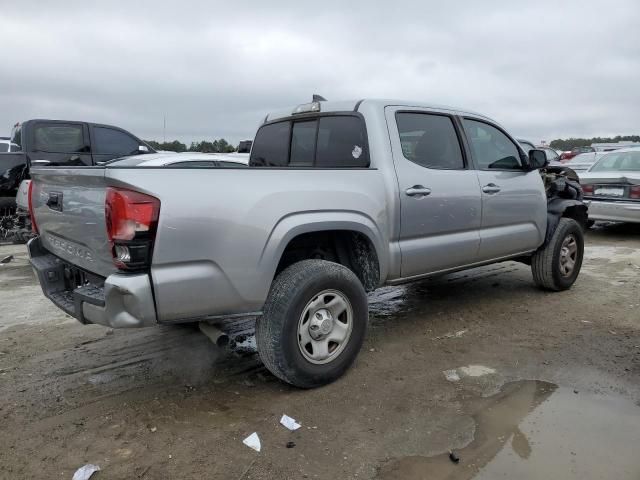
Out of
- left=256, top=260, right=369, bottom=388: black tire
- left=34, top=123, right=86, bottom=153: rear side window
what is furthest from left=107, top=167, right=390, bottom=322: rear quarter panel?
left=34, top=123, right=86, bottom=153: rear side window

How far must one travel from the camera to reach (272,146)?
16.1 feet

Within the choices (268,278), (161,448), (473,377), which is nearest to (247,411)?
(161,448)

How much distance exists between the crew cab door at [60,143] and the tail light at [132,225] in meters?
7.60

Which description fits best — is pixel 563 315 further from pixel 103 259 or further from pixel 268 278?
pixel 103 259

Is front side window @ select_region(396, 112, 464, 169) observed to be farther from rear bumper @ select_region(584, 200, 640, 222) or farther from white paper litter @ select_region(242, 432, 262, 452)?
rear bumper @ select_region(584, 200, 640, 222)

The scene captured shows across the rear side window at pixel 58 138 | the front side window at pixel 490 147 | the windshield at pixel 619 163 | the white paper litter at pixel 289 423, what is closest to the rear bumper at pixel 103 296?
the white paper litter at pixel 289 423

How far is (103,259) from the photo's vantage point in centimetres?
287

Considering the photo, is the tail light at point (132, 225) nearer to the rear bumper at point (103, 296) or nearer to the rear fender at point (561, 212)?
the rear bumper at point (103, 296)

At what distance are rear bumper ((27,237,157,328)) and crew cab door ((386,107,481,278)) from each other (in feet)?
6.44

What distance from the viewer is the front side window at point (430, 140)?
13.4ft

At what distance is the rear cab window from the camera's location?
3.99 metres

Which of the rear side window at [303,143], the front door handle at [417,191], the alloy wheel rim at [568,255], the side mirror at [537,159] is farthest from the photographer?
the alloy wheel rim at [568,255]

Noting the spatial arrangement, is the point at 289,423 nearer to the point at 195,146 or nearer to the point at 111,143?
the point at 111,143

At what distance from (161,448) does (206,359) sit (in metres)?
1.23
